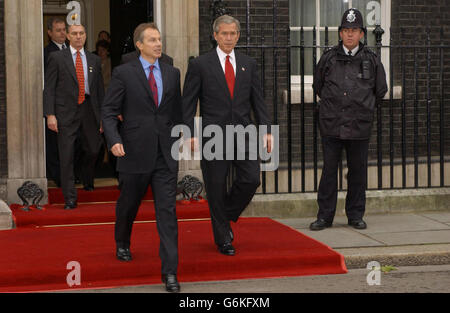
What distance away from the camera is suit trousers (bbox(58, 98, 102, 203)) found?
9.51m

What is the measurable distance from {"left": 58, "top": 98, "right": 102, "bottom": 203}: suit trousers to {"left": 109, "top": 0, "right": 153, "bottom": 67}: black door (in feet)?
5.23

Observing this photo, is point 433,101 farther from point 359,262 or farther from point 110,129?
point 110,129

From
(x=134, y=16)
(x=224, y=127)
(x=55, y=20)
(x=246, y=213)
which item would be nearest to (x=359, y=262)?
(x=224, y=127)

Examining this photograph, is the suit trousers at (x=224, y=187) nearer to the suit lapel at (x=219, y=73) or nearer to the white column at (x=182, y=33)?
the suit lapel at (x=219, y=73)

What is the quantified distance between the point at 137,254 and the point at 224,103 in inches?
55.3

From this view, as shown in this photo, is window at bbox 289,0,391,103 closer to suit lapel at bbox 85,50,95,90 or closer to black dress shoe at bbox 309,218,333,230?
suit lapel at bbox 85,50,95,90

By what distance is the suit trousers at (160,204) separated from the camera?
6496 mm


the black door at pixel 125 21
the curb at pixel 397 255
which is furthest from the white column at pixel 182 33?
the curb at pixel 397 255

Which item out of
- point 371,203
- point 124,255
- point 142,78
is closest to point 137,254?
point 124,255

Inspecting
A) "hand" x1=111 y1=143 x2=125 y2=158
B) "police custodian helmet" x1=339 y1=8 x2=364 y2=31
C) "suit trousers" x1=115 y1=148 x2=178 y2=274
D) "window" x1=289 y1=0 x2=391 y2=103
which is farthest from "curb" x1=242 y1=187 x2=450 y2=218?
"hand" x1=111 y1=143 x2=125 y2=158

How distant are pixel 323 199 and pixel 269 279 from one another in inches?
71.5

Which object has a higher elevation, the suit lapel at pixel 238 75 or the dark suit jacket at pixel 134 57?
the dark suit jacket at pixel 134 57

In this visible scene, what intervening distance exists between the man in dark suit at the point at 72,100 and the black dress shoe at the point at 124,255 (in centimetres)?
252

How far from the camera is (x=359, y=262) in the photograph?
751 cm
